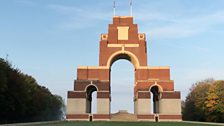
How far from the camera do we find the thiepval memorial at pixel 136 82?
218ft

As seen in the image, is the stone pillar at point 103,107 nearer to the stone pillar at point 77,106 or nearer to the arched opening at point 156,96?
the stone pillar at point 77,106

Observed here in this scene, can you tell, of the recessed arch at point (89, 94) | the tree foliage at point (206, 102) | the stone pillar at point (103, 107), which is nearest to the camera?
the tree foliage at point (206, 102)

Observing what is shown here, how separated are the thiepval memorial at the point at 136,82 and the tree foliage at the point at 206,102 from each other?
479 centimetres

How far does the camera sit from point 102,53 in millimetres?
73188

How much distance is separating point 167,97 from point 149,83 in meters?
4.59

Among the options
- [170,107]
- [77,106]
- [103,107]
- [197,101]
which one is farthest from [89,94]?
[197,101]

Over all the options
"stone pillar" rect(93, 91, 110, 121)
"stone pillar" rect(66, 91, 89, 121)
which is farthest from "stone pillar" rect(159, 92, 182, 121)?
"stone pillar" rect(66, 91, 89, 121)

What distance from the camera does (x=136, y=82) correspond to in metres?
71.9

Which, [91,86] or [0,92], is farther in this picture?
[91,86]

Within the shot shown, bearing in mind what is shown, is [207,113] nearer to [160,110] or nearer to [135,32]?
[160,110]

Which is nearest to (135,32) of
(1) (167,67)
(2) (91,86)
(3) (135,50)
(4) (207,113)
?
(3) (135,50)

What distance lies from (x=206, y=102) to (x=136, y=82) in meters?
15.6

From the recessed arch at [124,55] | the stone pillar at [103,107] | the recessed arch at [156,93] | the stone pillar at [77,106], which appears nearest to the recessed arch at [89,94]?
the stone pillar at [77,106]

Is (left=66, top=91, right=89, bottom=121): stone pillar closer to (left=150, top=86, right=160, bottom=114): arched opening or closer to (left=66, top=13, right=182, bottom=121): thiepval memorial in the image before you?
(left=66, top=13, right=182, bottom=121): thiepval memorial
